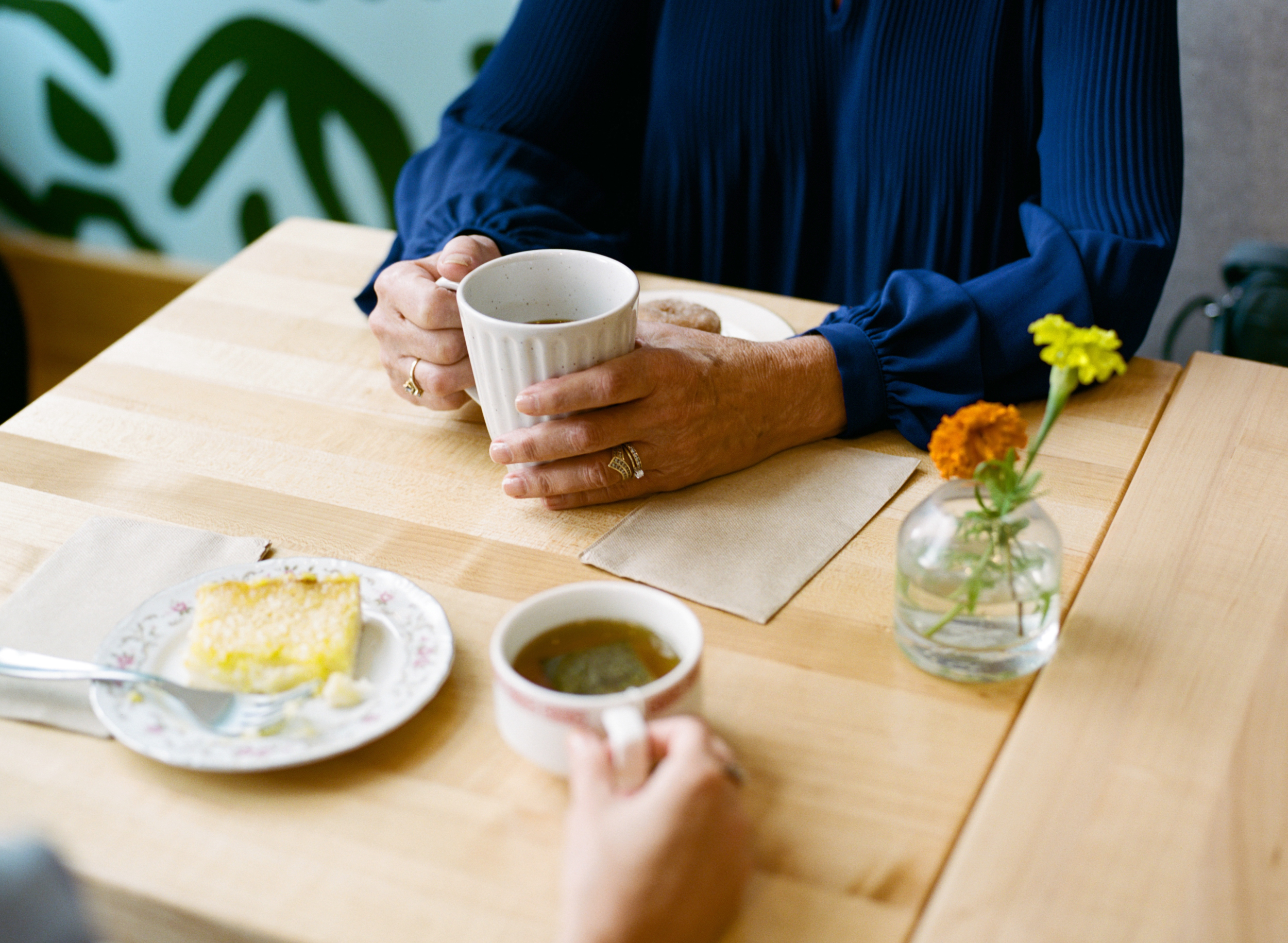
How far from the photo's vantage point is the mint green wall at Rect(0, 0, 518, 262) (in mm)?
2389

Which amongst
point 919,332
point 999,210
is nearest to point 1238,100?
point 999,210

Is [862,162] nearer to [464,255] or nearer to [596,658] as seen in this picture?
[464,255]

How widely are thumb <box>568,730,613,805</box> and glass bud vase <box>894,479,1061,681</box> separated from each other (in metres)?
0.24

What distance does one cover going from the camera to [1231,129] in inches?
69.7

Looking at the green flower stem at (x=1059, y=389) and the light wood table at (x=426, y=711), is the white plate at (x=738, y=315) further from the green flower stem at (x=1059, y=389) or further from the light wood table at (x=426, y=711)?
the green flower stem at (x=1059, y=389)

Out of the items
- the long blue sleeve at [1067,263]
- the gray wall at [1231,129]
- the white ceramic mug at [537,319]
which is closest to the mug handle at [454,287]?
the white ceramic mug at [537,319]

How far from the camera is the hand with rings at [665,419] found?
2.83 ft

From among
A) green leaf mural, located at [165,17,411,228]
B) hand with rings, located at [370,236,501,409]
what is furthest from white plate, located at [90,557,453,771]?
green leaf mural, located at [165,17,411,228]

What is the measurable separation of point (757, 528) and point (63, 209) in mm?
2711

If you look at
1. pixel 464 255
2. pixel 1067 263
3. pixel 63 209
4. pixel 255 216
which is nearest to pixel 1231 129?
pixel 1067 263

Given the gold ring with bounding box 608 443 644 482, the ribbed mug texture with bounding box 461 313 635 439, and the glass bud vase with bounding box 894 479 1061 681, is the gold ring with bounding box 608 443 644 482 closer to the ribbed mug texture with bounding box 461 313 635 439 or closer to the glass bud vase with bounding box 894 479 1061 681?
the ribbed mug texture with bounding box 461 313 635 439

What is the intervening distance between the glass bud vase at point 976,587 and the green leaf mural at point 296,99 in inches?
82.0

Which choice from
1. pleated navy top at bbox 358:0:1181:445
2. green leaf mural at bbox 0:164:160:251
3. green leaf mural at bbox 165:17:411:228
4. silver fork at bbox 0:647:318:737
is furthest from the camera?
green leaf mural at bbox 0:164:160:251

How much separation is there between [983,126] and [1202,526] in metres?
0.63
